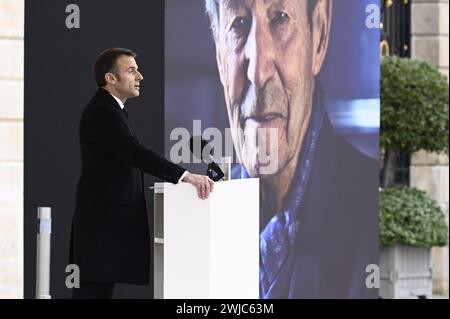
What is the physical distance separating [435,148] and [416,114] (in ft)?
1.71

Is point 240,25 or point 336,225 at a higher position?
point 240,25

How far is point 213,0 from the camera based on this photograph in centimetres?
779

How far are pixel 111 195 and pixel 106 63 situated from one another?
0.71m

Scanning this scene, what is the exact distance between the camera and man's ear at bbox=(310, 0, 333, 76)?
861 centimetres

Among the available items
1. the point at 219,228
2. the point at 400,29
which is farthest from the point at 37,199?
the point at 400,29

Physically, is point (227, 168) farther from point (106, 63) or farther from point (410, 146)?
point (410, 146)

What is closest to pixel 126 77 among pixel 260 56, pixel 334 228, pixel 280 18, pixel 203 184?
pixel 203 184

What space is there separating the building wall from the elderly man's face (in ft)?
21.7

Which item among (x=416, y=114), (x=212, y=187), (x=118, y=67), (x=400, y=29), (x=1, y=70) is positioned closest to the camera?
(x=212, y=187)

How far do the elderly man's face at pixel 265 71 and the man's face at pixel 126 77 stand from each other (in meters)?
1.21

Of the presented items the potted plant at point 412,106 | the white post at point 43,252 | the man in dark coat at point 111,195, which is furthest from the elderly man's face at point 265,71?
the potted plant at point 412,106

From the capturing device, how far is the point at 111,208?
21.5 ft

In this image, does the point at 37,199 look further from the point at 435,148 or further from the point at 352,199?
the point at 435,148

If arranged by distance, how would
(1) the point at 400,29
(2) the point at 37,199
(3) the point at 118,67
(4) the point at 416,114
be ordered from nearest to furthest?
(3) the point at 118,67, (2) the point at 37,199, (4) the point at 416,114, (1) the point at 400,29
